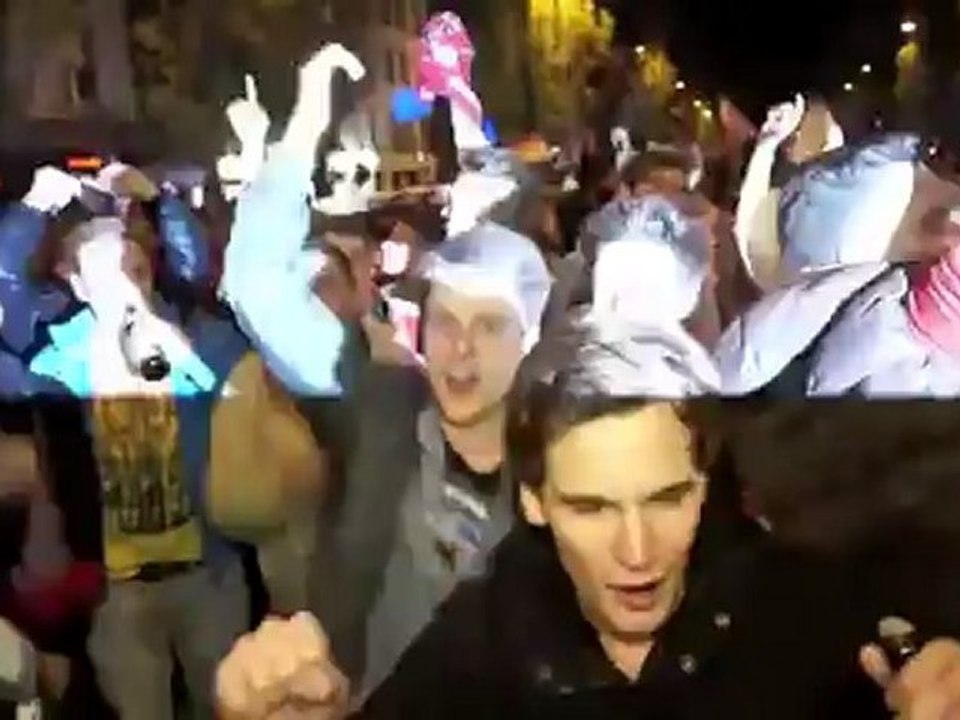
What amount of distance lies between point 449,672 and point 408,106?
271 mm

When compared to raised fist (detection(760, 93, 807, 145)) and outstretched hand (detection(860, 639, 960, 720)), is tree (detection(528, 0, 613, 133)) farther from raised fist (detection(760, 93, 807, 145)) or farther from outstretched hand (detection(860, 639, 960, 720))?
outstretched hand (detection(860, 639, 960, 720))

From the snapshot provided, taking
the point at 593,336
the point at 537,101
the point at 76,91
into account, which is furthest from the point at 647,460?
the point at 76,91

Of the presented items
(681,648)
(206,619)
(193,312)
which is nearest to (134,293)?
(193,312)

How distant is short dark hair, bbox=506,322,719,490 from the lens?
3.21 feet

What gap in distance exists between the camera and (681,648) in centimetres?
100

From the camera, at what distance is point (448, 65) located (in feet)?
3.23

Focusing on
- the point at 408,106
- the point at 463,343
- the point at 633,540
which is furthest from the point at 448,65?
the point at 633,540

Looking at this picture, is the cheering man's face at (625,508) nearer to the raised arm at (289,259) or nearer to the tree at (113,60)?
the raised arm at (289,259)

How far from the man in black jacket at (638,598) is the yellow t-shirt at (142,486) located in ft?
0.43

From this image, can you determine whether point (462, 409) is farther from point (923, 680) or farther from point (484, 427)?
point (923, 680)

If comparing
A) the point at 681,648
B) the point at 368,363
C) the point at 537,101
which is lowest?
the point at 681,648

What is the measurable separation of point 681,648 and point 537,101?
27 centimetres

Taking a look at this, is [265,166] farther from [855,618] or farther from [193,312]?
[855,618]

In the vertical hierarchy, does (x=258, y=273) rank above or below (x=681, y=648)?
above
